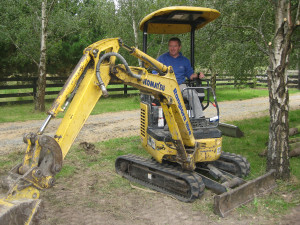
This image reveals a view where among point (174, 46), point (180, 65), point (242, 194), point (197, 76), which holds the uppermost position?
point (174, 46)

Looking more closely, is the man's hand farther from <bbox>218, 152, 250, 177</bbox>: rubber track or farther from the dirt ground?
the dirt ground

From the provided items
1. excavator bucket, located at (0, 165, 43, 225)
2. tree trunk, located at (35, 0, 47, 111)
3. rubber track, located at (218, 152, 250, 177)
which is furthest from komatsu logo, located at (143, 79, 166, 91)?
tree trunk, located at (35, 0, 47, 111)

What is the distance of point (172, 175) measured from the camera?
561 cm

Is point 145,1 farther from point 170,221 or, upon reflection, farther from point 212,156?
point 170,221

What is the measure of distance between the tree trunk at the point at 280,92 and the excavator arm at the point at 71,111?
185 cm

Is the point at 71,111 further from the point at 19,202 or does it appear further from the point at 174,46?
the point at 174,46

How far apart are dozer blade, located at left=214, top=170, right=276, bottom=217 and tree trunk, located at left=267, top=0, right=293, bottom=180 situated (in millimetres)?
354

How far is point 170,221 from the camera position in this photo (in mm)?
4598

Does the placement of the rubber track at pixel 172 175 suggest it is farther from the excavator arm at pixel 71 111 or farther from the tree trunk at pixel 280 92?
the tree trunk at pixel 280 92

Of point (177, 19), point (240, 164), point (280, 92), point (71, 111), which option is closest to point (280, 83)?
point (280, 92)

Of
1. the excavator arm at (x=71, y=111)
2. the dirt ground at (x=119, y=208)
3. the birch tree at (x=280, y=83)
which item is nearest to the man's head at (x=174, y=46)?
the excavator arm at (x=71, y=111)

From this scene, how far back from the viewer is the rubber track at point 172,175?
5.21 metres

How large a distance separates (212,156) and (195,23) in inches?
108

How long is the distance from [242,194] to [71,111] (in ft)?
9.56
